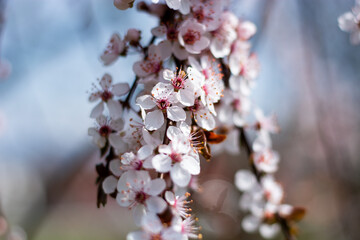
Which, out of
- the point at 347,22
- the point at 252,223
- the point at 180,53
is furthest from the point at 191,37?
the point at 252,223

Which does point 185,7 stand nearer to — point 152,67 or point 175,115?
point 152,67

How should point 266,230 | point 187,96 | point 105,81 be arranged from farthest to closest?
point 266,230 → point 105,81 → point 187,96

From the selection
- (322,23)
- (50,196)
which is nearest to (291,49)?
(322,23)

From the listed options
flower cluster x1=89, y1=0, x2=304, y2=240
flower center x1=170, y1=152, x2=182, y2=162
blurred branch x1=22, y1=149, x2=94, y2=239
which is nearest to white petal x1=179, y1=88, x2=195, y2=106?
flower cluster x1=89, y1=0, x2=304, y2=240

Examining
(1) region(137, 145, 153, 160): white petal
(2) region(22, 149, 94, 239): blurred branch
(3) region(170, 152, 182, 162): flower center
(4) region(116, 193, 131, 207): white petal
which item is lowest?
(2) region(22, 149, 94, 239): blurred branch

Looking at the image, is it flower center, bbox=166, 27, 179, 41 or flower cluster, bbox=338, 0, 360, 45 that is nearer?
flower center, bbox=166, 27, 179, 41

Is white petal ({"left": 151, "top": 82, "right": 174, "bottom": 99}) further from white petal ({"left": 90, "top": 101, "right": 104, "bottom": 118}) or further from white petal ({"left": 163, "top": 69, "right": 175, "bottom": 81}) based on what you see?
white petal ({"left": 90, "top": 101, "right": 104, "bottom": 118})
